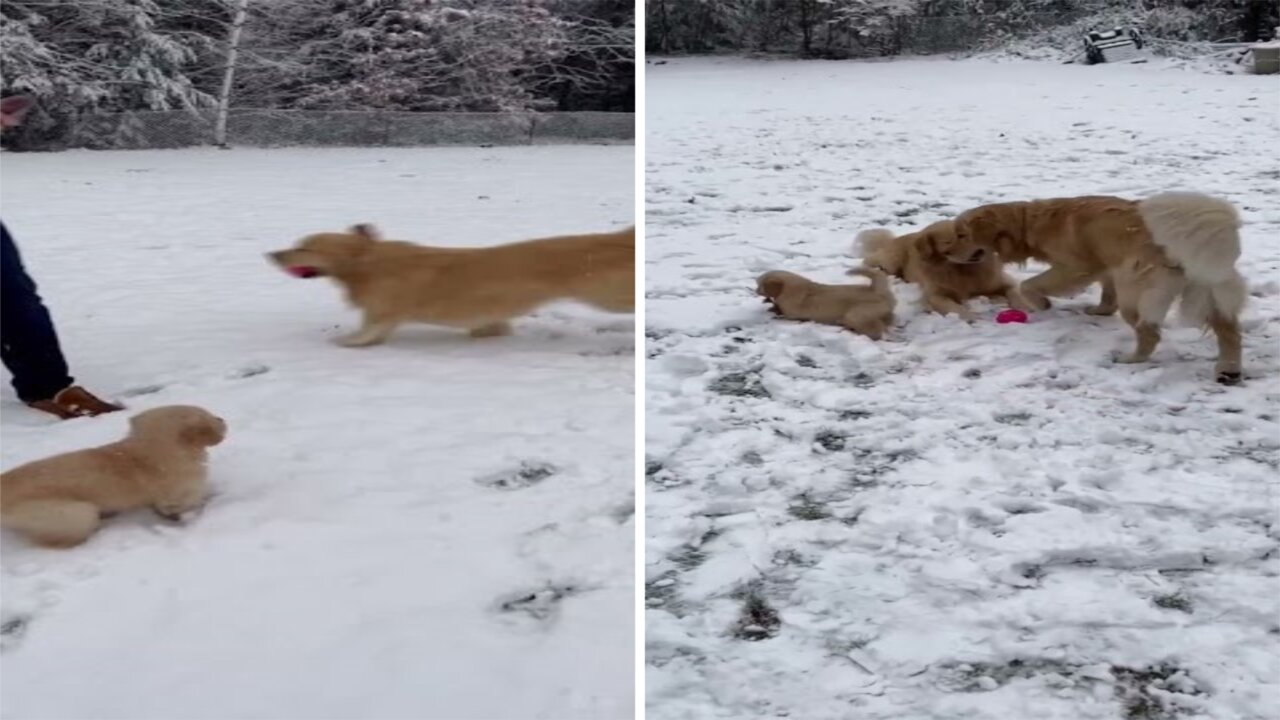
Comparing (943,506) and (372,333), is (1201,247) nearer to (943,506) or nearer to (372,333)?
(943,506)

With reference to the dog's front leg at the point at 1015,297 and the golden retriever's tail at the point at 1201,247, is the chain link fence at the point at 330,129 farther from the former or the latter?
the golden retriever's tail at the point at 1201,247

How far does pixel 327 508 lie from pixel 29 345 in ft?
1.14

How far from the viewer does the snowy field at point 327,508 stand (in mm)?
619

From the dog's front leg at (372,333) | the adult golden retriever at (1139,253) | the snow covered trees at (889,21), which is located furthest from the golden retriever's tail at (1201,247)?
the snow covered trees at (889,21)

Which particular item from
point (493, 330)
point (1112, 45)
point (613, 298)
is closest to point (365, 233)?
point (493, 330)

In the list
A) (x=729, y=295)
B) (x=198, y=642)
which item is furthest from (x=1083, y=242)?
(x=198, y=642)

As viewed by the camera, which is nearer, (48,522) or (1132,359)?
(48,522)

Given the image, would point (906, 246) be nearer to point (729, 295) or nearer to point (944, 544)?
point (729, 295)

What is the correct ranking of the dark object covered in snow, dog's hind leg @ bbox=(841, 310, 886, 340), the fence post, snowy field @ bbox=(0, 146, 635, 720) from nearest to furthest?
snowy field @ bbox=(0, 146, 635, 720) → dog's hind leg @ bbox=(841, 310, 886, 340) → the fence post → the dark object covered in snow

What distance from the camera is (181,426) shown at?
2.75 feet

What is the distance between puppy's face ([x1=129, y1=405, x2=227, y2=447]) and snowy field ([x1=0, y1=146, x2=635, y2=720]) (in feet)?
0.13

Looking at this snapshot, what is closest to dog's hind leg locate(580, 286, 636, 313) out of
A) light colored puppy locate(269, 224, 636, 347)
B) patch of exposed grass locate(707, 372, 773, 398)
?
light colored puppy locate(269, 224, 636, 347)

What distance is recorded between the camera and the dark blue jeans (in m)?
0.96

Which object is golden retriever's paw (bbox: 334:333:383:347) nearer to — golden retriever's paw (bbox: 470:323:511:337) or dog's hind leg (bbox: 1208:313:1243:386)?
golden retriever's paw (bbox: 470:323:511:337)
